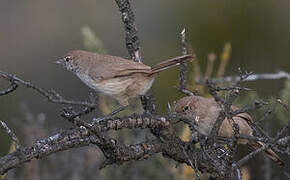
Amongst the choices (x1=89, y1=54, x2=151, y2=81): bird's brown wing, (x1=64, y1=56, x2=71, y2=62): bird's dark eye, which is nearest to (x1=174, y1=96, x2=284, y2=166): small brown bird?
(x1=89, y1=54, x2=151, y2=81): bird's brown wing

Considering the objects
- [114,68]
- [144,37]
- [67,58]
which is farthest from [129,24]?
[144,37]

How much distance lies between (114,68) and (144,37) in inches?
226

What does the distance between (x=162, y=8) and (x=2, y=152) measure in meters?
3.83

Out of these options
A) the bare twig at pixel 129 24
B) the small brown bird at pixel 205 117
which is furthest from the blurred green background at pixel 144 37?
Result: the bare twig at pixel 129 24

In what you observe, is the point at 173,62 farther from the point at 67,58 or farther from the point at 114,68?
the point at 67,58

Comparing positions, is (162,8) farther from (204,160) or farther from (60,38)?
(204,160)

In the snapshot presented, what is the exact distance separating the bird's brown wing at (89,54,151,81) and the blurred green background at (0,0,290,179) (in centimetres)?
313

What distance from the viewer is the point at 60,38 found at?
1127cm

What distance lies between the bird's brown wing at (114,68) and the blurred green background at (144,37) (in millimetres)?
3128

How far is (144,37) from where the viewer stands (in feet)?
35.3

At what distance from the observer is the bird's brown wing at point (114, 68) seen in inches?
192

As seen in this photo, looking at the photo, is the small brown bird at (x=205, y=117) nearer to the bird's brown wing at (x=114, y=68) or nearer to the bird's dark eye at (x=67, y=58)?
the bird's brown wing at (x=114, y=68)

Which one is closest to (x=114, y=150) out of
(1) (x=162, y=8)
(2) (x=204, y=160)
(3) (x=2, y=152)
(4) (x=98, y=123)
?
(4) (x=98, y=123)

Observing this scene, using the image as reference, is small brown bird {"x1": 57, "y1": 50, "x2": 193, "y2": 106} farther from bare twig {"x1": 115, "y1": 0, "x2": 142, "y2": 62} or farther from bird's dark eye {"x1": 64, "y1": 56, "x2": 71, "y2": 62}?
bird's dark eye {"x1": 64, "y1": 56, "x2": 71, "y2": 62}
